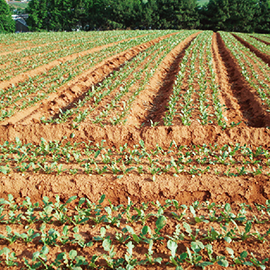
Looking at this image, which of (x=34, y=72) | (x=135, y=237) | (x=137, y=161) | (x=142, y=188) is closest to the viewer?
(x=135, y=237)

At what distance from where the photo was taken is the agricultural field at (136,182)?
8.83 ft

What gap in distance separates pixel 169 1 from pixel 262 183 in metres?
61.4

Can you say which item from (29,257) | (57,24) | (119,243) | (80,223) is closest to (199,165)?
(119,243)

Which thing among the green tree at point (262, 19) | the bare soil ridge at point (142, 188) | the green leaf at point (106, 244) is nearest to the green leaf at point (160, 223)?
→ the green leaf at point (106, 244)

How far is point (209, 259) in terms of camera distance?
8.50 ft

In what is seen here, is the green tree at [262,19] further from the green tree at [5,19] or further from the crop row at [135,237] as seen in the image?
the green tree at [5,19]

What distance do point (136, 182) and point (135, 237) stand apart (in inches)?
46.3

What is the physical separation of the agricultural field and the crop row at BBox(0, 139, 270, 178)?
0.03 metres

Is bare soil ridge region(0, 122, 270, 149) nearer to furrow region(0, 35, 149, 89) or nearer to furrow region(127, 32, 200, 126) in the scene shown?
furrow region(127, 32, 200, 126)

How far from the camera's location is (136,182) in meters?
3.79

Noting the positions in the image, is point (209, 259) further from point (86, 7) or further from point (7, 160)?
point (86, 7)

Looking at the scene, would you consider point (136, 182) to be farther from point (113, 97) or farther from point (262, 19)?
point (262, 19)

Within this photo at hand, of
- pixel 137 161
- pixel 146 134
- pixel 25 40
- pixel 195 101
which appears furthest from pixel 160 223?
pixel 25 40

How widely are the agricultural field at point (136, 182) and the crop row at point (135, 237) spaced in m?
0.02
